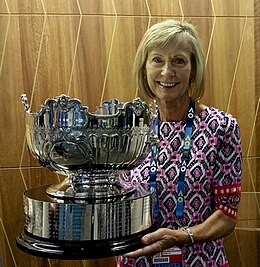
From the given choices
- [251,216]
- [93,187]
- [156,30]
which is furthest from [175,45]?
[251,216]

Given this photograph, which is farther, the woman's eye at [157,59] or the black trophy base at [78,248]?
the woman's eye at [157,59]

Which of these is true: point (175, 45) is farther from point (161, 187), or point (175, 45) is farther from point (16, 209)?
point (16, 209)

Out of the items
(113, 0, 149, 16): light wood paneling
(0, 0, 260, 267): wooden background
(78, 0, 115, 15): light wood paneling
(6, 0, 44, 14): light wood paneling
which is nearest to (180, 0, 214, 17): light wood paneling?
(0, 0, 260, 267): wooden background

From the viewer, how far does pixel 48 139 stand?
0.85 meters

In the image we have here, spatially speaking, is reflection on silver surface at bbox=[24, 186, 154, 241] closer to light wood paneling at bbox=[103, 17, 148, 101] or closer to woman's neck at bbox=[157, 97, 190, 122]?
woman's neck at bbox=[157, 97, 190, 122]

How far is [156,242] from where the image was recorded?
3.02ft

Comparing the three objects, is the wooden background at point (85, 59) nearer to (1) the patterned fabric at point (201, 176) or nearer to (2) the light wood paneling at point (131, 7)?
(2) the light wood paneling at point (131, 7)

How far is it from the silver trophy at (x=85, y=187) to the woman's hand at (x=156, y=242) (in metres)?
0.02

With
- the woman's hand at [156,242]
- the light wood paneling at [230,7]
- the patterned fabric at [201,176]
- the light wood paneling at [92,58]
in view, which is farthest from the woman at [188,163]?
the light wood paneling at [230,7]

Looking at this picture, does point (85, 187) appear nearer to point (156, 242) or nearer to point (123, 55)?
point (156, 242)

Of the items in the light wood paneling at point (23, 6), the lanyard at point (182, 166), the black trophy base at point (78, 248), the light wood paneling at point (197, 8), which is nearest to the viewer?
the black trophy base at point (78, 248)

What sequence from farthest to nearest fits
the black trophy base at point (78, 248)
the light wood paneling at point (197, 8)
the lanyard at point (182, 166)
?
the light wood paneling at point (197, 8) < the lanyard at point (182, 166) < the black trophy base at point (78, 248)

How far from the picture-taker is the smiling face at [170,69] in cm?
121

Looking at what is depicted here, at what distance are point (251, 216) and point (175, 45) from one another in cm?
144
